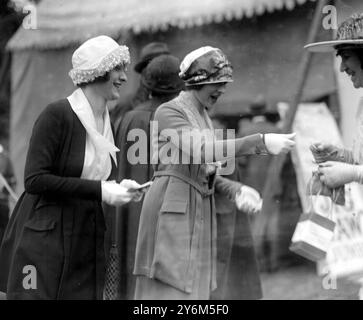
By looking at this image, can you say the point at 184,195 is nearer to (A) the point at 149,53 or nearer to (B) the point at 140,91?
(B) the point at 140,91

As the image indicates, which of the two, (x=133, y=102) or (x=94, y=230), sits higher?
(x=133, y=102)

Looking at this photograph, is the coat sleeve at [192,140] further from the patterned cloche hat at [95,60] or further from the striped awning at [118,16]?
the striped awning at [118,16]

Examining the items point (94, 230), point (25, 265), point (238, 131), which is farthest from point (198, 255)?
point (238, 131)

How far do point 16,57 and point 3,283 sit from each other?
2.30 meters

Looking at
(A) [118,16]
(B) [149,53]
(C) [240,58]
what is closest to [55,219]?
(B) [149,53]

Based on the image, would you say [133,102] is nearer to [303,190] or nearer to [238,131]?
[238,131]

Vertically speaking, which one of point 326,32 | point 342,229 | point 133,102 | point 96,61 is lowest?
point 342,229

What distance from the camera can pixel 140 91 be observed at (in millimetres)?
Result: 4891

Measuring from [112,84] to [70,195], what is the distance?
535 mm

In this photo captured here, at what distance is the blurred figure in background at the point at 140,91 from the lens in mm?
4871

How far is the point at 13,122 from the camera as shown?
570 cm

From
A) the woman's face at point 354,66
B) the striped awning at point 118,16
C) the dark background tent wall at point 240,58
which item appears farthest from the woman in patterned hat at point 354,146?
the striped awning at point 118,16

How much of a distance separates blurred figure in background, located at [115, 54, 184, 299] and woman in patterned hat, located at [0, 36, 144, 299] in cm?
56

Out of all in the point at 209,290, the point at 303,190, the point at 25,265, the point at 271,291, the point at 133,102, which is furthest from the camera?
the point at 303,190
